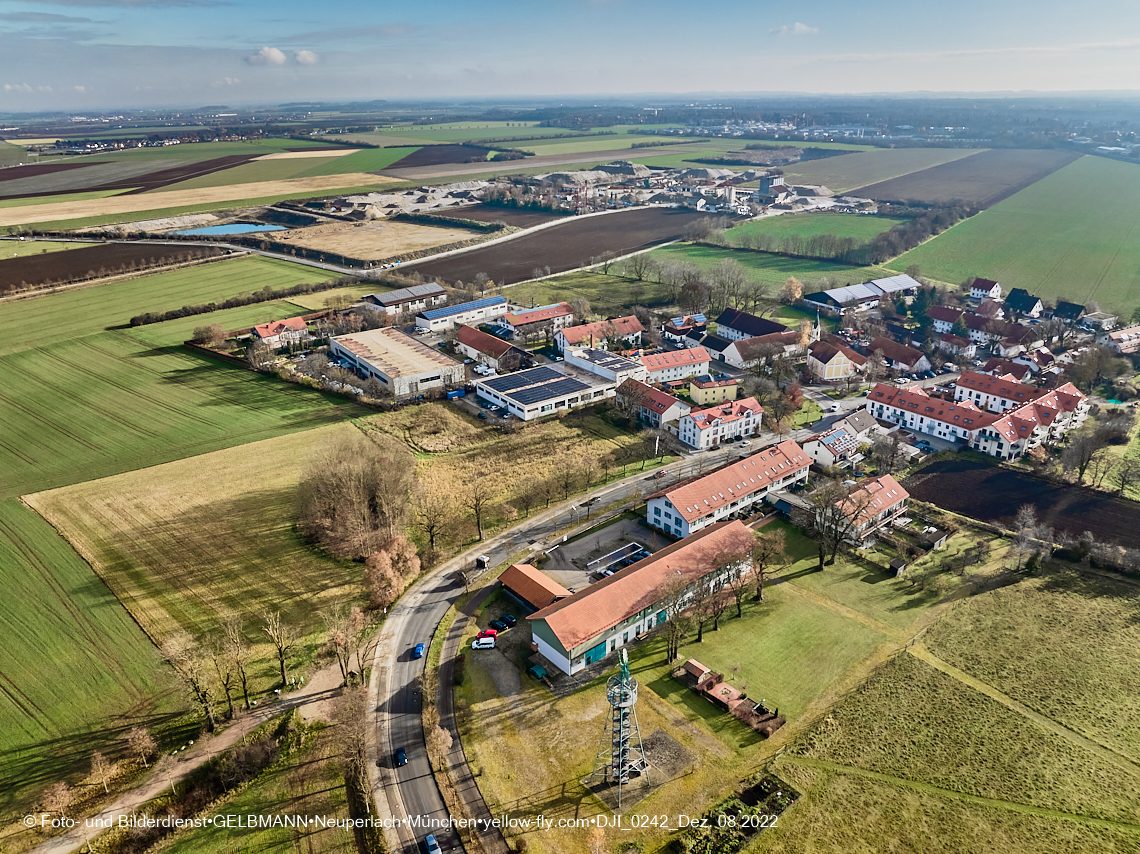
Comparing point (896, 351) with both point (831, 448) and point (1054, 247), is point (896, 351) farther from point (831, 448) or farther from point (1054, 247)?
point (1054, 247)

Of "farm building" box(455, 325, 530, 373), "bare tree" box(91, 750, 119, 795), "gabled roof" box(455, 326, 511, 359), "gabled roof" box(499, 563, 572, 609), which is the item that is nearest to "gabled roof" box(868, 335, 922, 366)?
"farm building" box(455, 325, 530, 373)

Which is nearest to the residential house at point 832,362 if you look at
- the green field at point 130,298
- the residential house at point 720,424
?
the residential house at point 720,424

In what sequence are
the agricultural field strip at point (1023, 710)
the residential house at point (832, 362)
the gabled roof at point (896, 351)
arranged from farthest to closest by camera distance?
1. the gabled roof at point (896, 351)
2. the residential house at point (832, 362)
3. the agricultural field strip at point (1023, 710)

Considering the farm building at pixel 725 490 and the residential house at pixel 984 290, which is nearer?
the farm building at pixel 725 490

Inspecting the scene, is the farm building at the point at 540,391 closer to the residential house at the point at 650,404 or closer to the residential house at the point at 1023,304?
the residential house at the point at 650,404

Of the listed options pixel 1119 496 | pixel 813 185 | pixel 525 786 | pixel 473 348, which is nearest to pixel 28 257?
pixel 473 348

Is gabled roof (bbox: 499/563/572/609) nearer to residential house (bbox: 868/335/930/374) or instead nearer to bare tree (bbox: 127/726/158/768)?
bare tree (bbox: 127/726/158/768)
